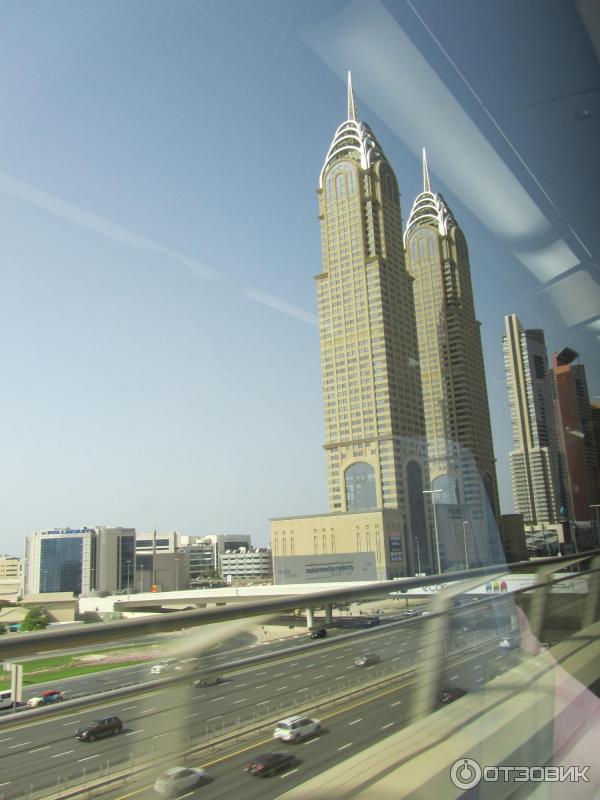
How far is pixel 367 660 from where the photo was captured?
1.37 metres

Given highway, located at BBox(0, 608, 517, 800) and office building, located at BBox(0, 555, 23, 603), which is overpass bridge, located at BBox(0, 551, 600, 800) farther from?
office building, located at BBox(0, 555, 23, 603)

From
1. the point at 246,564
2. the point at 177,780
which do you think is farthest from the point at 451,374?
the point at 177,780

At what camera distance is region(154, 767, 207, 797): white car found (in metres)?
0.94

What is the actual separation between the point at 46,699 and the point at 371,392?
15.1 meters

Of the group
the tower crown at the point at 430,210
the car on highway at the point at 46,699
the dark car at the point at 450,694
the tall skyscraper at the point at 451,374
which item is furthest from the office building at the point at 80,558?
the car on highway at the point at 46,699

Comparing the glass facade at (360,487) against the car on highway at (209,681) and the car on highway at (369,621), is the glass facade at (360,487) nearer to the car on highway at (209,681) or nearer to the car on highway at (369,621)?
the car on highway at (369,621)

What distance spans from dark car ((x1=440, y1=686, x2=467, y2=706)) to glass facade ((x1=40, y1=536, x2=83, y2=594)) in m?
7.38

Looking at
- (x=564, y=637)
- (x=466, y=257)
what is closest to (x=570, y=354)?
(x=466, y=257)

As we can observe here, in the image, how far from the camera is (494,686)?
169cm

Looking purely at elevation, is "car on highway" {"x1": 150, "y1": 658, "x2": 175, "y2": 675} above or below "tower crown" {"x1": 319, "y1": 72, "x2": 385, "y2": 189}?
below

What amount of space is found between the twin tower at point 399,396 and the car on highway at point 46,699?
4511mm

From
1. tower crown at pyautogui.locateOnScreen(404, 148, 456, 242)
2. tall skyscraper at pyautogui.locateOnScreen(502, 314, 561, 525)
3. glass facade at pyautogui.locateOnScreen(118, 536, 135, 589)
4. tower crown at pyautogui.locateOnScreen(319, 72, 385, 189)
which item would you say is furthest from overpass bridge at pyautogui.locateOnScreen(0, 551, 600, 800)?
tower crown at pyautogui.locateOnScreen(319, 72, 385, 189)

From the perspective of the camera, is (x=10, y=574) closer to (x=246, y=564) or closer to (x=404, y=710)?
(x=246, y=564)

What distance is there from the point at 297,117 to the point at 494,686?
638 cm
